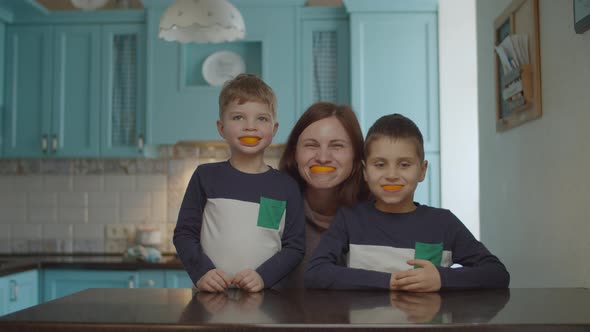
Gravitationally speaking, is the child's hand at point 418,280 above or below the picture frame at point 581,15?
below

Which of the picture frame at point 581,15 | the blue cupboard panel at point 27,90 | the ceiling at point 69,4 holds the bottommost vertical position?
the picture frame at point 581,15

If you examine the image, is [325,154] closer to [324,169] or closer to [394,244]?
[324,169]

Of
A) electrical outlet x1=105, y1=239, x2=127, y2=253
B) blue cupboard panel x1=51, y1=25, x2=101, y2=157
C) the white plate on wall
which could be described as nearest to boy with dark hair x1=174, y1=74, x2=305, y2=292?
the white plate on wall

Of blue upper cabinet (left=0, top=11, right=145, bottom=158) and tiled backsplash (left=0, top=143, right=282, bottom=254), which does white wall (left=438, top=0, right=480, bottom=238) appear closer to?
tiled backsplash (left=0, top=143, right=282, bottom=254)

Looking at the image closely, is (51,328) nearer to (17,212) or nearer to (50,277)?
(50,277)

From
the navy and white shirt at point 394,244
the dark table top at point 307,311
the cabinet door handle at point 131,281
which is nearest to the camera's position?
the dark table top at point 307,311

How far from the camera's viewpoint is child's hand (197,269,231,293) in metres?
1.18

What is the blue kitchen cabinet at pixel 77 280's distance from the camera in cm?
330

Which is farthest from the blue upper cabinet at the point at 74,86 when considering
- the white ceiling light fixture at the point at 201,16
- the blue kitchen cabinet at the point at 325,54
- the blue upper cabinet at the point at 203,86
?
the white ceiling light fixture at the point at 201,16

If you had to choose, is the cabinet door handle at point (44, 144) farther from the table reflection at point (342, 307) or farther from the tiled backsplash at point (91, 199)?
the table reflection at point (342, 307)

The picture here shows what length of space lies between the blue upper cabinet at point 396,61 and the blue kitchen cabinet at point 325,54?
0.11 m

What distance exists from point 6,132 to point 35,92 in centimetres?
31

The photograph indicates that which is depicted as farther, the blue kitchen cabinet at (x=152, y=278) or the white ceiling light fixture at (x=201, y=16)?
the blue kitchen cabinet at (x=152, y=278)

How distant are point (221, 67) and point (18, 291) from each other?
174 cm
